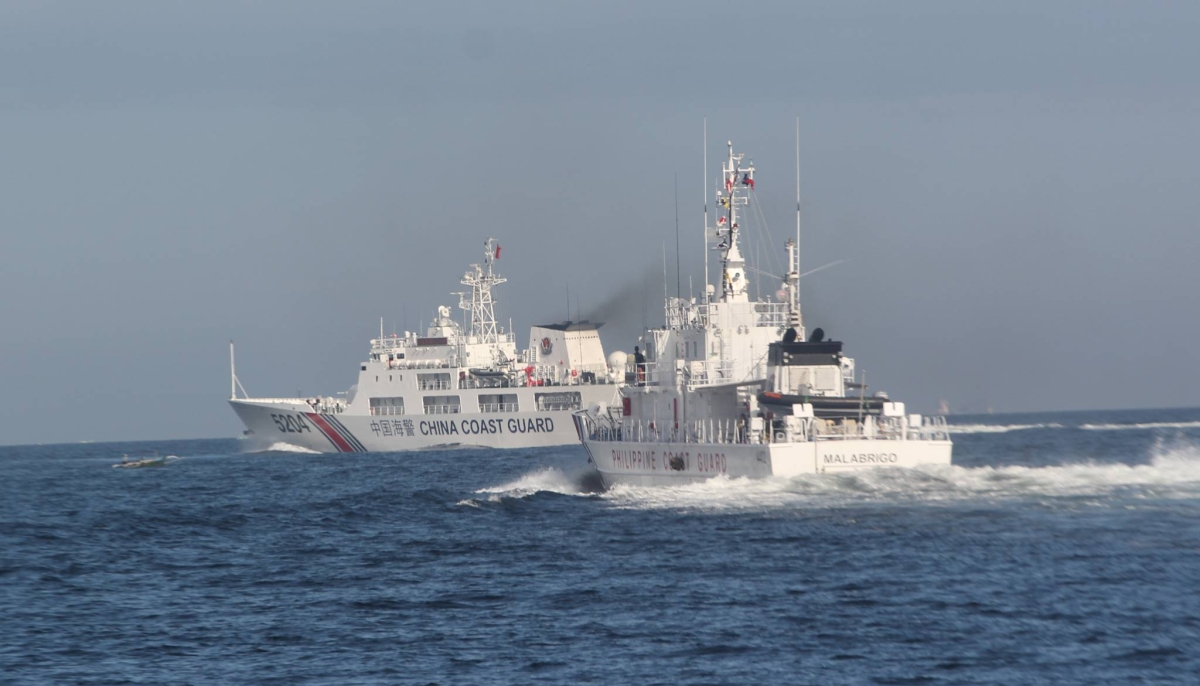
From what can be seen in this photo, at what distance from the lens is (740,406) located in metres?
37.9

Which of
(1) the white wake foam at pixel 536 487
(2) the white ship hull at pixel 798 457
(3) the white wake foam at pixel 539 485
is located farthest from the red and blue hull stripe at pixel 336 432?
(2) the white ship hull at pixel 798 457

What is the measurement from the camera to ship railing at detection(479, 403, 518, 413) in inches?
3275

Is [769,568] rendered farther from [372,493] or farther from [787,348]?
[372,493]

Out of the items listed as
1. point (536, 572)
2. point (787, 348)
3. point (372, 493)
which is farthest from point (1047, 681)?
point (372, 493)

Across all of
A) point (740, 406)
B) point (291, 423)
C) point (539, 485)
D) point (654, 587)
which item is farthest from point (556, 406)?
point (654, 587)

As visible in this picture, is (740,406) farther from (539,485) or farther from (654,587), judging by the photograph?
(654,587)

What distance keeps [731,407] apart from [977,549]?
1476 cm

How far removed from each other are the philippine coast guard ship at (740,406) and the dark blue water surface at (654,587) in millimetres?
830

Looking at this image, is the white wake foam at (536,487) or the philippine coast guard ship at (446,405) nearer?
the white wake foam at (536,487)

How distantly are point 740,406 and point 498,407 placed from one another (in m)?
46.5

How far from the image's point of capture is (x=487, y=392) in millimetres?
83438

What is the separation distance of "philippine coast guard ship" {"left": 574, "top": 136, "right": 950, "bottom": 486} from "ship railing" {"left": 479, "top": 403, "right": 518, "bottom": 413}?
3824 cm

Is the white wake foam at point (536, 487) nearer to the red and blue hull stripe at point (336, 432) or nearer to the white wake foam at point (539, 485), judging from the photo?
the white wake foam at point (539, 485)

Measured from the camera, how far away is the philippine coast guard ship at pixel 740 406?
3269 cm
